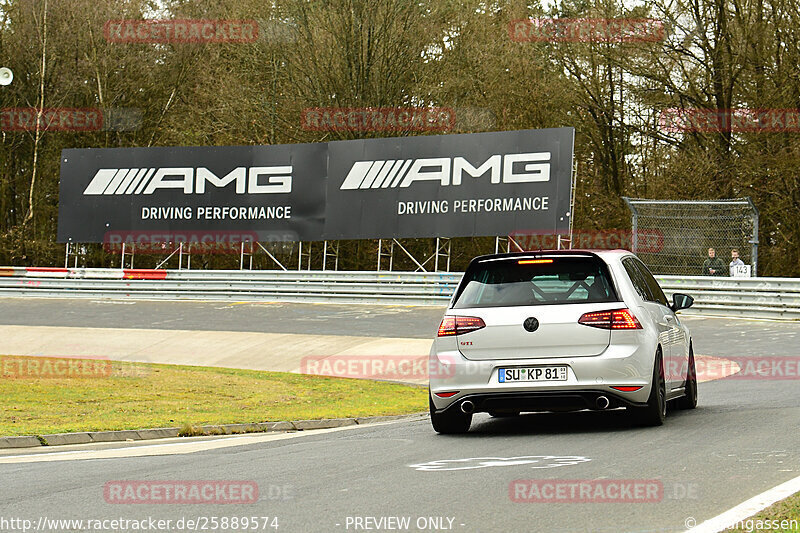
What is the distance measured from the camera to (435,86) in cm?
3759

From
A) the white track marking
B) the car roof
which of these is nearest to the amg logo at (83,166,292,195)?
the car roof

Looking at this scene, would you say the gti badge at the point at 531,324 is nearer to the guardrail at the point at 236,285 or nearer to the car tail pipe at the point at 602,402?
the car tail pipe at the point at 602,402

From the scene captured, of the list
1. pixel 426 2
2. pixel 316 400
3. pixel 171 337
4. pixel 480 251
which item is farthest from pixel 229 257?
pixel 316 400

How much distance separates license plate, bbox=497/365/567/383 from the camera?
9.57 meters

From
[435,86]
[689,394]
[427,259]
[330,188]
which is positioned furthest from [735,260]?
[435,86]

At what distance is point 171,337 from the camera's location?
22984 millimetres

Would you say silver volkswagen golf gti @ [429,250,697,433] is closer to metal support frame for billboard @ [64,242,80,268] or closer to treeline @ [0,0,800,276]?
treeline @ [0,0,800,276]

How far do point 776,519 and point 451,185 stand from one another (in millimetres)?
25155

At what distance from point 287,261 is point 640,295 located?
27.0 m

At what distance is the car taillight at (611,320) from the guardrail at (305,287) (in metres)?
15.6

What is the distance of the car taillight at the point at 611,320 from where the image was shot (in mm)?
9633

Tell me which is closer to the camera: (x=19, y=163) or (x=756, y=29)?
(x=756, y=29)

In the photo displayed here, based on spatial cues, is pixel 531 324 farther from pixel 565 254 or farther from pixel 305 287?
pixel 305 287

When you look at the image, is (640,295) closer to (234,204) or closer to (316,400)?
(316,400)
